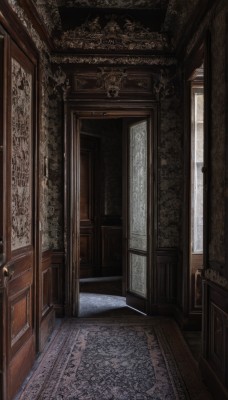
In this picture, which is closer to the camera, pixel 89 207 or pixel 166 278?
pixel 166 278

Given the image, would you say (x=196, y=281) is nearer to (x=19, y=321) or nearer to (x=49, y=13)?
(x=19, y=321)

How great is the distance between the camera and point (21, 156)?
2957 millimetres

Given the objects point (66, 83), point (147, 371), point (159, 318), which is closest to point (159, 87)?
point (66, 83)

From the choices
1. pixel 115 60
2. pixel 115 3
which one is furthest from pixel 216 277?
pixel 115 3

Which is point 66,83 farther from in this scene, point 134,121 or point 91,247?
point 91,247

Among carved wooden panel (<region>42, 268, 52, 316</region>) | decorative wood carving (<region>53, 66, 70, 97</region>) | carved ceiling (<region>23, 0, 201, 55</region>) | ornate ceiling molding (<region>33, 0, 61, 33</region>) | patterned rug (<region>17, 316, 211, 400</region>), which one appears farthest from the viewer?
decorative wood carving (<region>53, 66, 70, 97</region>)

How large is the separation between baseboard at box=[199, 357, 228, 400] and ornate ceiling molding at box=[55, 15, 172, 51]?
11.5ft

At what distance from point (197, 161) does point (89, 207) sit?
11.1ft

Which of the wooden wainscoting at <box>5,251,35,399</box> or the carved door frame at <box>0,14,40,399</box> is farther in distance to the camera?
the wooden wainscoting at <box>5,251,35,399</box>

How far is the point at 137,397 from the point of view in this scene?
8.48 ft

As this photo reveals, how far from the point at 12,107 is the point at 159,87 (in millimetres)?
2270

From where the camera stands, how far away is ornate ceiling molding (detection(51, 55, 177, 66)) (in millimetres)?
4355

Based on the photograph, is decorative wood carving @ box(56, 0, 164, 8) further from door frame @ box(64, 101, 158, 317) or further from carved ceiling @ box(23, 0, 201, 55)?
door frame @ box(64, 101, 158, 317)

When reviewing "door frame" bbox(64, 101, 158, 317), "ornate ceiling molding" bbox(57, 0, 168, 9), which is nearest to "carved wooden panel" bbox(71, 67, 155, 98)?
"door frame" bbox(64, 101, 158, 317)
